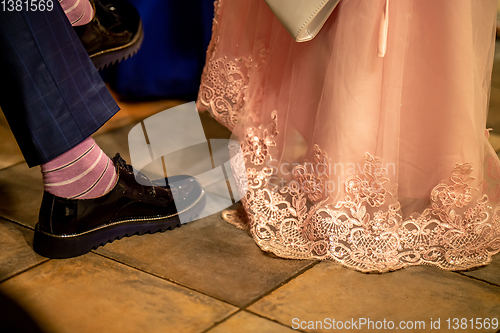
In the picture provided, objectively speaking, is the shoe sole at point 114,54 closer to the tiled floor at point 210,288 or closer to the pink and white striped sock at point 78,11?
the pink and white striped sock at point 78,11

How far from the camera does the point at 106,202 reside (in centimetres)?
87

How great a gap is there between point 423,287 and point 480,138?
0.31 m

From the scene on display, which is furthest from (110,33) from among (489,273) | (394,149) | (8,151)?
(489,273)

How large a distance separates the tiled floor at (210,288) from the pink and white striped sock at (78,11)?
0.50m

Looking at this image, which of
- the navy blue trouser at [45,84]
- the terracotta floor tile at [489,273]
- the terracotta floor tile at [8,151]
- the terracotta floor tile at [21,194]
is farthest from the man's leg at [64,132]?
the terracotta floor tile at [489,273]

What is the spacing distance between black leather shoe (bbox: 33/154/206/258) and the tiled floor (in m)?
0.02

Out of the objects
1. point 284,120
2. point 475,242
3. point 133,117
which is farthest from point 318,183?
point 133,117

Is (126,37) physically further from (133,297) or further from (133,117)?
(133,297)

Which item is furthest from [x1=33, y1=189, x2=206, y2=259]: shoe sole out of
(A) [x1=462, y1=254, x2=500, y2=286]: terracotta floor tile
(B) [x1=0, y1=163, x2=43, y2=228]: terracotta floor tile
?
(A) [x1=462, y1=254, x2=500, y2=286]: terracotta floor tile

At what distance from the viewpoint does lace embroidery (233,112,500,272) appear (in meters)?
0.84

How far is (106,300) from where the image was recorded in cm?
74

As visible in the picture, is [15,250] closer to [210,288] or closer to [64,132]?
[64,132]

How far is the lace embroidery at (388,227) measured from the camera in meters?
0.84

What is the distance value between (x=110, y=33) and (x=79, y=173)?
0.51 metres
